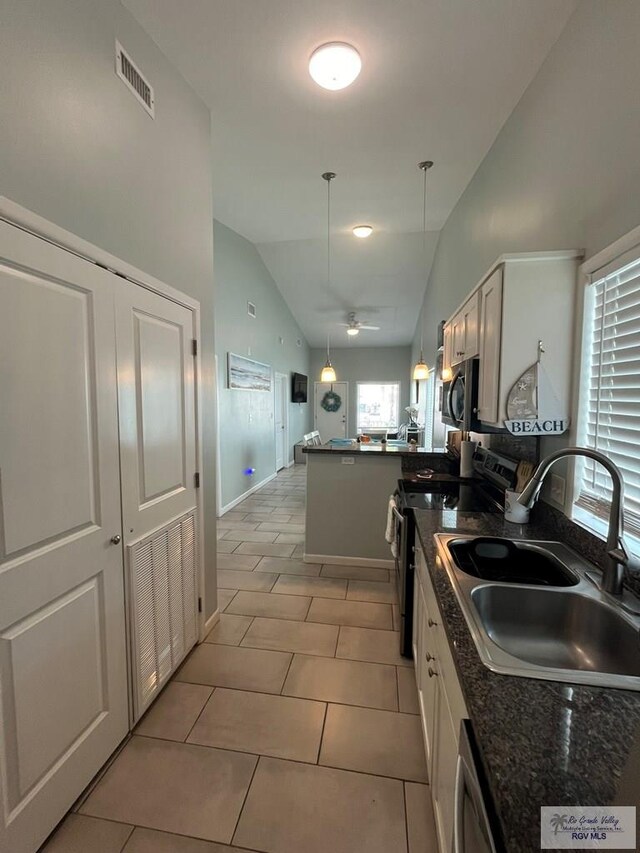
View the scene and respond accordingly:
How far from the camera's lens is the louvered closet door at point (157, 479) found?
5.47 ft

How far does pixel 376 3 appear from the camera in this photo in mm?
1663

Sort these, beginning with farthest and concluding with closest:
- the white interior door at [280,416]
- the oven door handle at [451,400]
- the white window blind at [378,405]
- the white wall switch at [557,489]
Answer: the white window blind at [378,405]
the white interior door at [280,416]
the oven door handle at [451,400]
the white wall switch at [557,489]

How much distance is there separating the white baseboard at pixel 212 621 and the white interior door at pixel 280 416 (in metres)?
4.99

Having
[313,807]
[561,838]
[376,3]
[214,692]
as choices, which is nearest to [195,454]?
[214,692]

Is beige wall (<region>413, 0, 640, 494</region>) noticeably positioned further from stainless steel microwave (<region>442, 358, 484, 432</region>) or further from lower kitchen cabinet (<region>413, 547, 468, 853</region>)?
lower kitchen cabinet (<region>413, 547, 468, 853</region>)

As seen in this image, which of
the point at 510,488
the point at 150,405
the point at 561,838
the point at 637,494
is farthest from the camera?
the point at 510,488

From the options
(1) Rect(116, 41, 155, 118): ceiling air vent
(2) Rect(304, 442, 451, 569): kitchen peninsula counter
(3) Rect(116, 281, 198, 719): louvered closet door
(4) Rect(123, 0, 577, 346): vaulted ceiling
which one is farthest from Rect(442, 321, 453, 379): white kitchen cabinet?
(1) Rect(116, 41, 155, 118): ceiling air vent

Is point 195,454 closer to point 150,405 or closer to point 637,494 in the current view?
point 150,405

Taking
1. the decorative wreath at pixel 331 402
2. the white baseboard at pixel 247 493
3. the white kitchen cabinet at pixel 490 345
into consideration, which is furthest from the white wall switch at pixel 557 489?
the decorative wreath at pixel 331 402

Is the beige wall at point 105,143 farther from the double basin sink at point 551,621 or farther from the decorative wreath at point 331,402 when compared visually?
the decorative wreath at point 331,402

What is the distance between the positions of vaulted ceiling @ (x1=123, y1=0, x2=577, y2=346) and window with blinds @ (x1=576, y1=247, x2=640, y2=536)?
1308 millimetres

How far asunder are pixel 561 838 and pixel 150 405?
1835 mm

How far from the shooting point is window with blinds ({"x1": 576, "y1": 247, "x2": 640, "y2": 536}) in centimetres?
125

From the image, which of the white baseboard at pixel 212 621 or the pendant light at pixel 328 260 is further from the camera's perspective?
the pendant light at pixel 328 260
